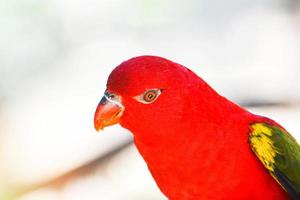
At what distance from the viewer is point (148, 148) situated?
1352 mm

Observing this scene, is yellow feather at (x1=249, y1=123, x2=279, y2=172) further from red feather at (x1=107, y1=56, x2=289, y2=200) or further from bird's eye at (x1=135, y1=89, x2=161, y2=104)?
bird's eye at (x1=135, y1=89, x2=161, y2=104)

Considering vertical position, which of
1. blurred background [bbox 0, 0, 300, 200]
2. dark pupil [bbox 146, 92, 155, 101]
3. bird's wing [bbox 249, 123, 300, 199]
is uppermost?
blurred background [bbox 0, 0, 300, 200]

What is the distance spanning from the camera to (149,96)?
1.30 m

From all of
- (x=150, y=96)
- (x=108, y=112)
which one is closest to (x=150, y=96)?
(x=150, y=96)

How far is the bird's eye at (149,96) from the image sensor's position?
1297mm

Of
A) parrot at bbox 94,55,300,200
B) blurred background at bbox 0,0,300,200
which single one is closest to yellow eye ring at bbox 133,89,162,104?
parrot at bbox 94,55,300,200

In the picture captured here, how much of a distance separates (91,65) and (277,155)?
783 millimetres

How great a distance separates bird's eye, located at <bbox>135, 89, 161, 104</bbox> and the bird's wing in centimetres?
27

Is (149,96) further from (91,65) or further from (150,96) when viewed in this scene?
(91,65)

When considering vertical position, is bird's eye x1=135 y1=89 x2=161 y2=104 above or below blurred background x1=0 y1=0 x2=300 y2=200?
below

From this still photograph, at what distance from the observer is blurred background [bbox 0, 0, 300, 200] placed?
73.6 inches

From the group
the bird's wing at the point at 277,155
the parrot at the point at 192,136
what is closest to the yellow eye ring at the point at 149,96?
the parrot at the point at 192,136

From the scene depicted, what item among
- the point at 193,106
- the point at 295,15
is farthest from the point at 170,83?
the point at 295,15

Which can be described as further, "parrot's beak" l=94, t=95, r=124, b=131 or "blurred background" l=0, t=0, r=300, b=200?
"blurred background" l=0, t=0, r=300, b=200
